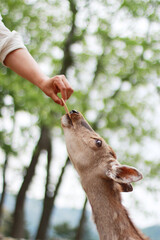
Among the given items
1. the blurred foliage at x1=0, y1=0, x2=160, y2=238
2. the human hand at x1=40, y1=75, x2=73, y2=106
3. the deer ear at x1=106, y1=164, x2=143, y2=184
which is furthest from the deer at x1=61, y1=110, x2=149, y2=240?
the blurred foliage at x1=0, y1=0, x2=160, y2=238

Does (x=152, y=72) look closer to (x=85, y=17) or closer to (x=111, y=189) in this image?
(x=85, y=17)

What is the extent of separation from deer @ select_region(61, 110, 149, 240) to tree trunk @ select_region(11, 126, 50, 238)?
13.1 metres

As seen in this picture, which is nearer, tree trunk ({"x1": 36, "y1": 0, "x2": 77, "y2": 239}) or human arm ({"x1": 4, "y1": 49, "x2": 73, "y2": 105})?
human arm ({"x1": 4, "y1": 49, "x2": 73, "y2": 105})

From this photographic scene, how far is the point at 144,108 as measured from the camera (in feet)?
61.0

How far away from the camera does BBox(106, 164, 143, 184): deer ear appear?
3.46 meters

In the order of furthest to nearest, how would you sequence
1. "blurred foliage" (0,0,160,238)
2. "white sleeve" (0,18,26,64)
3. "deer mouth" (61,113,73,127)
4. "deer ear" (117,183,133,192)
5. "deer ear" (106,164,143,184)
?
"blurred foliage" (0,0,160,238)
"deer mouth" (61,113,73,127)
"deer ear" (117,183,133,192)
"deer ear" (106,164,143,184)
"white sleeve" (0,18,26,64)

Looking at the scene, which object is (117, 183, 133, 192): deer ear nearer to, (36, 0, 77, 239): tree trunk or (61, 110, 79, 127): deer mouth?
(61, 110, 79, 127): deer mouth

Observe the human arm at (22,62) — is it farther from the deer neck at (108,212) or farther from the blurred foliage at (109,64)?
the blurred foliage at (109,64)

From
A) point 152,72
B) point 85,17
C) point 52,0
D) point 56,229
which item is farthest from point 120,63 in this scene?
point 56,229

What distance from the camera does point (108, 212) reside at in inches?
144

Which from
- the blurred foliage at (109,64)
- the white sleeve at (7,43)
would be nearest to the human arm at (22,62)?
the white sleeve at (7,43)

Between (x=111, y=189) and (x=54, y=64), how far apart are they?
49.8 feet

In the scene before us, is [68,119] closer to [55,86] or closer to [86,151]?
[86,151]

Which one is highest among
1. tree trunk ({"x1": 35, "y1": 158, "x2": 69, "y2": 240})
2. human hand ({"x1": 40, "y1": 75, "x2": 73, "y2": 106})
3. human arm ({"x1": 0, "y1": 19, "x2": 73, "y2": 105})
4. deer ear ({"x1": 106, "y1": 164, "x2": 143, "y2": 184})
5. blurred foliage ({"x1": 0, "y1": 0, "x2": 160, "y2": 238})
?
human arm ({"x1": 0, "y1": 19, "x2": 73, "y2": 105})
